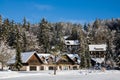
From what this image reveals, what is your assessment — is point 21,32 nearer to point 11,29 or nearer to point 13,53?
point 11,29

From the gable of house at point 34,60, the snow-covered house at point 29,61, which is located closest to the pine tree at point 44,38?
the gable of house at point 34,60

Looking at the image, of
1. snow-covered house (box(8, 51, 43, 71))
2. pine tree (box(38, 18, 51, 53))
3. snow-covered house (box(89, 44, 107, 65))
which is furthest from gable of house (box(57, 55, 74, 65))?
snow-covered house (box(89, 44, 107, 65))

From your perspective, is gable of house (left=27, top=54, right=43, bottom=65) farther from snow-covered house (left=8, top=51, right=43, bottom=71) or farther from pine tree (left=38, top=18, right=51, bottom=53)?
pine tree (left=38, top=18, right=51, bottom=53)

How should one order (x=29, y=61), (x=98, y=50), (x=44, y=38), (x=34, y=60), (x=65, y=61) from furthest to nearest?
(x=98, y=50) → (x=44, y=38) → (x=65, y=61) → (x=34, y=60) → (x=29, y=61)

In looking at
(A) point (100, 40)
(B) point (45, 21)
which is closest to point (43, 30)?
(B) point (45, 21)

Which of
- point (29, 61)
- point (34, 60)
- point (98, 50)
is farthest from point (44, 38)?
point (98, 50)

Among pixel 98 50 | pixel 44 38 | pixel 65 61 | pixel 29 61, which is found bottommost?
pixel 29 61

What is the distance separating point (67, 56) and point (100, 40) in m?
71.5

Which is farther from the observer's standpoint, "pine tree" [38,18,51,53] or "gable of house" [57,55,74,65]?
"pine tree" [38,18,51,53]

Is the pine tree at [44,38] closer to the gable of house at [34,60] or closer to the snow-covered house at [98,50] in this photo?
the gable of house at [34,60]

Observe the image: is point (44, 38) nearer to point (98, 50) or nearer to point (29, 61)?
point (29, 61)

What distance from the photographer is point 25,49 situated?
126 metres

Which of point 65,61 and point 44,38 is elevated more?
point 44,38

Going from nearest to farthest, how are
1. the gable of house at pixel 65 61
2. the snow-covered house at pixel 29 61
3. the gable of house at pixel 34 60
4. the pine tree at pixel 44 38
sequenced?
the snow-covered house at pixel 29 61
the gable of house at pixel 34 60
the gable of house at pixel 65 61
the pine tree at pixel 44 38
